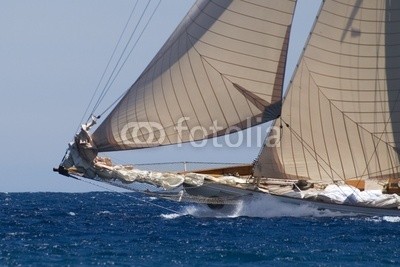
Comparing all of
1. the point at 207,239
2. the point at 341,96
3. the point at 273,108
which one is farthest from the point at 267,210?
the point at 207,239

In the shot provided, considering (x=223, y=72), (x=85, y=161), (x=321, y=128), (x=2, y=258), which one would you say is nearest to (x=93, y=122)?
(x=85, y=161)

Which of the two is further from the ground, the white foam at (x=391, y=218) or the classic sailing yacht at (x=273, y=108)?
the classic sailing yacht at (x=273, y=108)

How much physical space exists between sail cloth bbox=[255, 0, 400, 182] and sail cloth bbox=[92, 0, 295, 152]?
163 cm

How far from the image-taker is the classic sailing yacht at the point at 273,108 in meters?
43.8

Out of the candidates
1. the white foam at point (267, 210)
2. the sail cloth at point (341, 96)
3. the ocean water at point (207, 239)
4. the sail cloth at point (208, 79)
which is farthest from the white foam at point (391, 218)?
the sail cloth at point (208, 79)

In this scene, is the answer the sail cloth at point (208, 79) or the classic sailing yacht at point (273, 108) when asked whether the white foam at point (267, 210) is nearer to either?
the classic sailing yacht at point (273, 108)

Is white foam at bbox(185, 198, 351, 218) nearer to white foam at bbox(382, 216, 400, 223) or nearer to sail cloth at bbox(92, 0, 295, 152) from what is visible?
white foam at bbox(382, 216, 400, 223)

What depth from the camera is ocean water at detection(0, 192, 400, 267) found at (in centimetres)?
3359

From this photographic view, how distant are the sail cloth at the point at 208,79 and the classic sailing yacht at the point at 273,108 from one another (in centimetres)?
3

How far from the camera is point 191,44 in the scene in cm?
4406

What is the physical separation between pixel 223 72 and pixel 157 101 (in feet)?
8.26

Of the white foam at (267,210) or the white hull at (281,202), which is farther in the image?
the white foam at (267,210)

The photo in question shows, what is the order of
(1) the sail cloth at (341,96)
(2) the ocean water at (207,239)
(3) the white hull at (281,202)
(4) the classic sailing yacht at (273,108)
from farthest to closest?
(3) the white hull at (281,202)
(1) the sail cloth at (341,96)
(4) the classic sailing yacht at (273,108)
(2) the ocean water at (207,239)

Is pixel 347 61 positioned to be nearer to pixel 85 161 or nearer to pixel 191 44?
pixel 191 44
